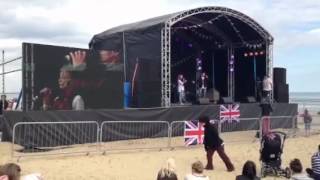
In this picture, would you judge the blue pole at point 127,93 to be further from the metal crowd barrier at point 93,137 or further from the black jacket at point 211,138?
the black jacket at point 211,138

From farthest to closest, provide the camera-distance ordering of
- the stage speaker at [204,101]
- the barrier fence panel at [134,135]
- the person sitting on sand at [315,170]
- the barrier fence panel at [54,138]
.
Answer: the stage speaker at [204,101] → the barrier fence panel at [134,135] → the barrier fence panel at [54,138] → the person sitting on sand at [315,170]

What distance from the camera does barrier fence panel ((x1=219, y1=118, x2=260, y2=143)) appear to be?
59.1ft

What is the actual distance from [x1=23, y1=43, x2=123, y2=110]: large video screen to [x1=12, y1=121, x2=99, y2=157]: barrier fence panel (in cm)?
110

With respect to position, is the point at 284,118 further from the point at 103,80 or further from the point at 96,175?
the point at 96,175

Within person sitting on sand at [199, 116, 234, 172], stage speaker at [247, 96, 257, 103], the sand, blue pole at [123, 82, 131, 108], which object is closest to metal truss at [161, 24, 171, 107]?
blue pole at [123, 82, 131, 108]

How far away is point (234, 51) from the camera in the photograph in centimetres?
2542

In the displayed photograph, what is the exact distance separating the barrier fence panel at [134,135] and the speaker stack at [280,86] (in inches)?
299

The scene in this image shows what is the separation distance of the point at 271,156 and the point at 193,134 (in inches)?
159

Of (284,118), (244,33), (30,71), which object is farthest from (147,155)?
(244,33)

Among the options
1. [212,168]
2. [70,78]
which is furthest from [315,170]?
[70,78]

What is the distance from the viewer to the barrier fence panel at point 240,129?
59.1ft

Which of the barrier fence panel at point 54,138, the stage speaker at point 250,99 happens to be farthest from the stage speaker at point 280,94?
the barrier fence panel at point 54,138

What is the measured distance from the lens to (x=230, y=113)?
65.0ft

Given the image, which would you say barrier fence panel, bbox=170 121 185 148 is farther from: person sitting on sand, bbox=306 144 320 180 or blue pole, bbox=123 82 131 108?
person sitting on sand, bbox=306 144 320 180
